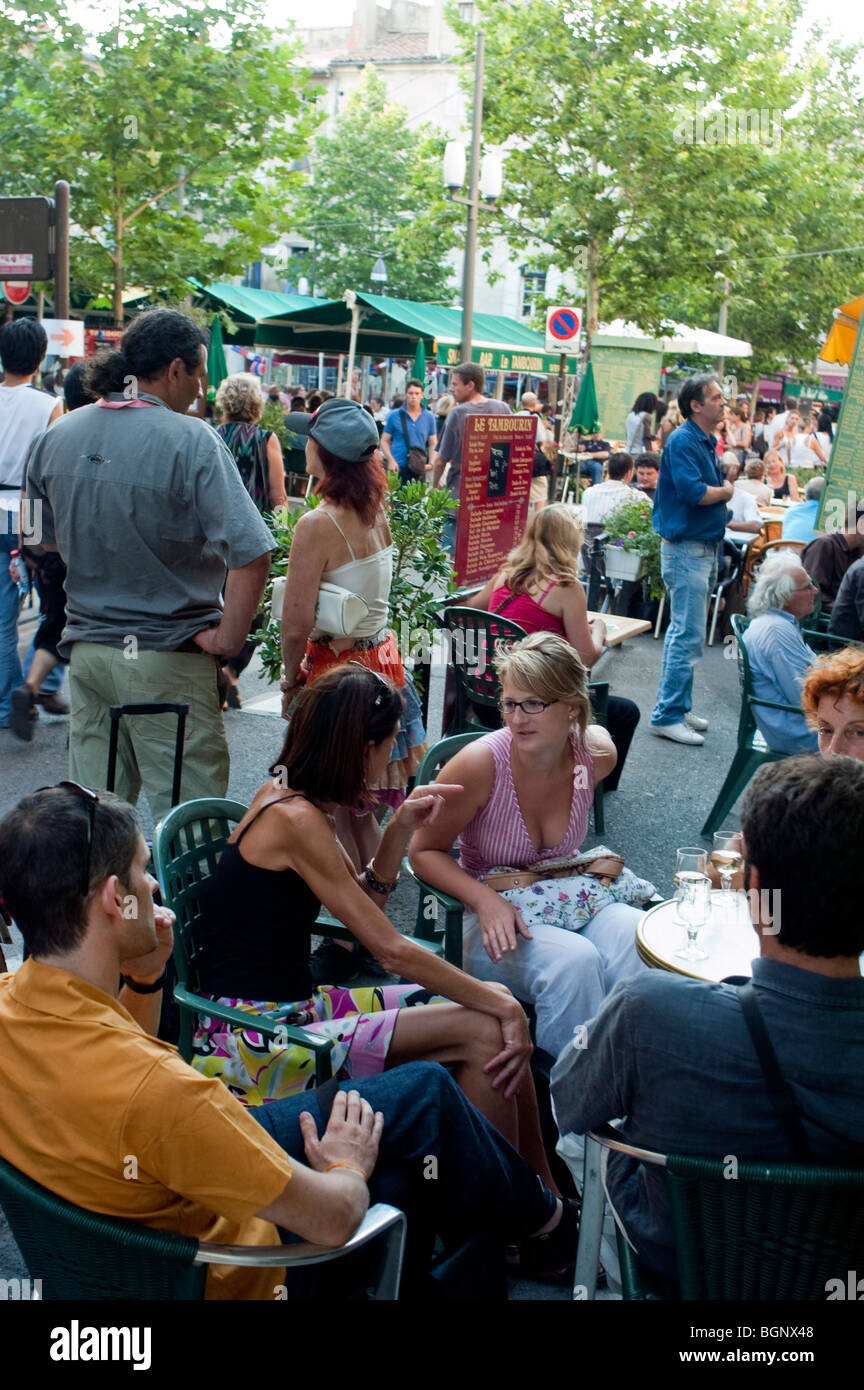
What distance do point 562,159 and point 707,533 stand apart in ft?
50.9

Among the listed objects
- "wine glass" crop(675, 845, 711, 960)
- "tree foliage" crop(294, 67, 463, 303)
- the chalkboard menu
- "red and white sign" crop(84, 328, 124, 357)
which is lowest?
"wine glass" crop(675, 845, 711, 960)

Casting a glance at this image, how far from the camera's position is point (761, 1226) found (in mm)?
1863

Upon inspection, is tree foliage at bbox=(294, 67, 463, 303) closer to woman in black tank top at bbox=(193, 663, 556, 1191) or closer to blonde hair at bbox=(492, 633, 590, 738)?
→ blonde hair at bbox=(492, 633, 590, 738)

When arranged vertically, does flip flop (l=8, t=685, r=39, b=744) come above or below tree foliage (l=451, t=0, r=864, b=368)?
below

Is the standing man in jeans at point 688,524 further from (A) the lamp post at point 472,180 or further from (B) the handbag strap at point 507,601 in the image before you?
(A) the lamp post at point 472,180

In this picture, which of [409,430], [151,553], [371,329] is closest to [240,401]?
[151,553]

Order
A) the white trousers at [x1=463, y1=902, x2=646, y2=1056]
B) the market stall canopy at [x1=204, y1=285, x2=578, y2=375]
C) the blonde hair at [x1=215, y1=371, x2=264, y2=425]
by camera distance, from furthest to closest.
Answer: the market stall canopy at [x1=204, y1=285, x2=578, y2=375]
the blonde hair at [x1=215, y1=371, x2=264, y2=425]
the white trousers at [x1=463, y1=902, x2=646, y2=1056]

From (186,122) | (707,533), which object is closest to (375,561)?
(707,533)

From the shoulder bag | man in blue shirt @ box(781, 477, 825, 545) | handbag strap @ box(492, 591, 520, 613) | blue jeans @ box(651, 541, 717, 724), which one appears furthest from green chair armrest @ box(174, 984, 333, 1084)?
the shoulder bag

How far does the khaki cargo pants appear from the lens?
145 inches

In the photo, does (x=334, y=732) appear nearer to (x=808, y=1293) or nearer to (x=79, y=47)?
(x=808, y=1293)

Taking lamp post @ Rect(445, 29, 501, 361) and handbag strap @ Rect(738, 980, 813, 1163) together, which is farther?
lamp post @ Rect(445, 29, 501, 361)

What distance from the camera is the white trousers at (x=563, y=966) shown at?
3088 millimetres
